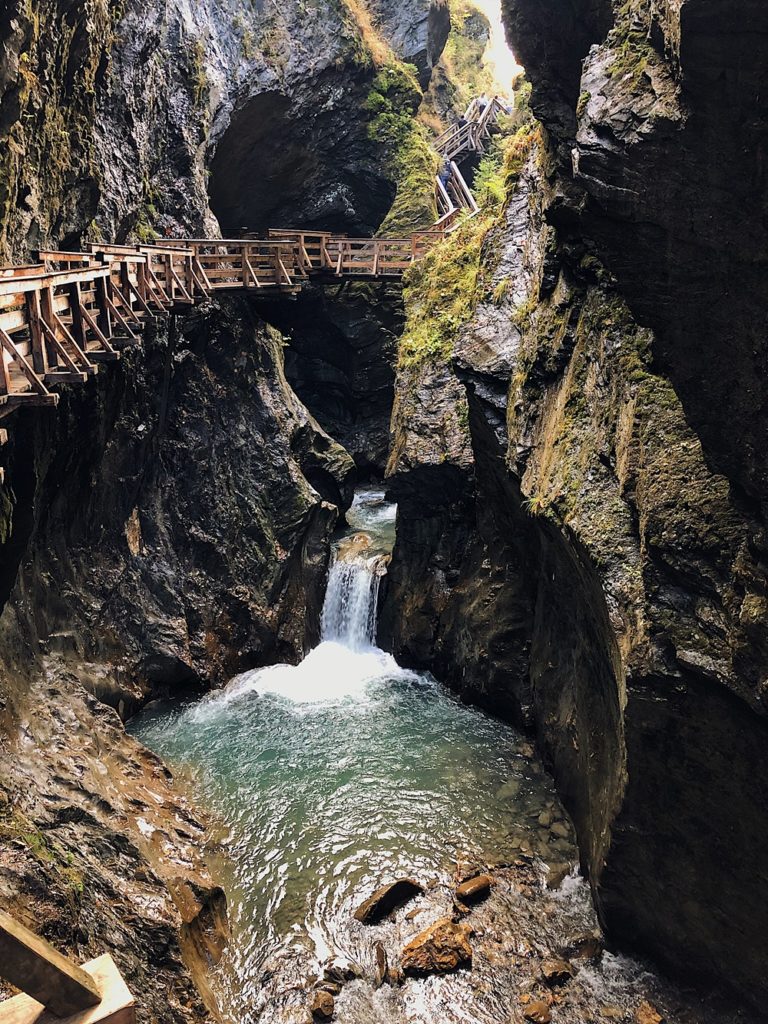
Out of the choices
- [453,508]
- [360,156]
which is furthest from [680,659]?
[360,156]

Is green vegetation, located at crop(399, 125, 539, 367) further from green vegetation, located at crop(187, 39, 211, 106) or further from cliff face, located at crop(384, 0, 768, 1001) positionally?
green vegetation, located at crop(187, 39, 211, 106)

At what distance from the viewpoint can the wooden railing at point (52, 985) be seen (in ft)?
7.70

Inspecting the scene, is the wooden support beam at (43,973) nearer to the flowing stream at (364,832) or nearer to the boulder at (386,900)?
the flowing stream at (364,832)

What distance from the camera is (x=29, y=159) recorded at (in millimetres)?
10258

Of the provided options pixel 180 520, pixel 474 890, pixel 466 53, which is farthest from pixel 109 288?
pixel 466 53

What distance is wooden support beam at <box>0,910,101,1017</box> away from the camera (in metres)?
2.34

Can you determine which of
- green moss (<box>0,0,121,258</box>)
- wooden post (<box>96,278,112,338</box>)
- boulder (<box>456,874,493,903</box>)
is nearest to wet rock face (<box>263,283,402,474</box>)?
green moss (<box>0,0,121,258</box>)

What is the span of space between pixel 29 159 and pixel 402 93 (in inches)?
873

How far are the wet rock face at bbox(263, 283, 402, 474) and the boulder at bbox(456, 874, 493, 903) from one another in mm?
19034

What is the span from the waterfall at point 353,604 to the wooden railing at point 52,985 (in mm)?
15283

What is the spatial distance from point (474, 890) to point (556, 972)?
1465 millimetres

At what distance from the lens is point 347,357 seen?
2648 centimetres

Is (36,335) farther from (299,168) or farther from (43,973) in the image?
(299,168)

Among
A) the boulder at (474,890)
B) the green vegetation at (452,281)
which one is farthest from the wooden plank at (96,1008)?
the green vegetation at (452,281)
